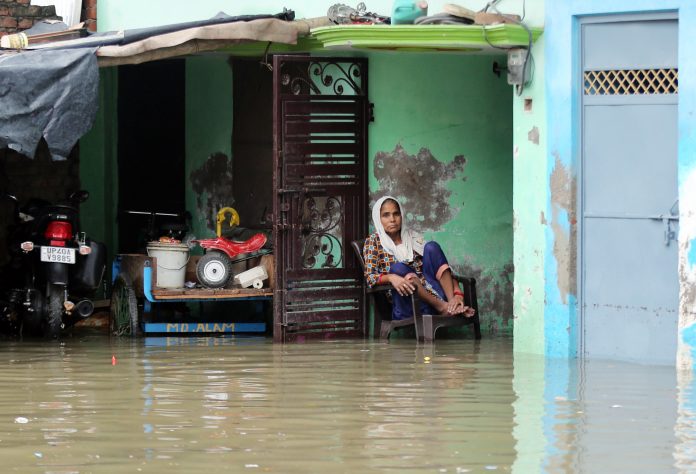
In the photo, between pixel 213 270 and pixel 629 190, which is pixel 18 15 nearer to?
pixel 213 270

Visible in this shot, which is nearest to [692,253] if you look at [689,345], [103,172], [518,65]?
[689,345]

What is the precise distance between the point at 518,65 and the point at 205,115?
3780 millimetres

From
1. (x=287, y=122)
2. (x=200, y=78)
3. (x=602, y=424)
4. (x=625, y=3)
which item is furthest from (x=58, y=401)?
(x=200, y=78)

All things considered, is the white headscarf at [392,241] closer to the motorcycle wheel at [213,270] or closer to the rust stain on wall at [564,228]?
the motorcycle wheel at [213,270]

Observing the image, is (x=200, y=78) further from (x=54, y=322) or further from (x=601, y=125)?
(x=601, y=125)

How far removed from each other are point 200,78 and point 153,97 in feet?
1.85

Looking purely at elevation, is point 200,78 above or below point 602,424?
above

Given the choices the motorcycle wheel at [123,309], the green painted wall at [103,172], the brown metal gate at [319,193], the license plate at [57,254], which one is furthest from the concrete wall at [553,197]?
the green painted wall at [103,172]

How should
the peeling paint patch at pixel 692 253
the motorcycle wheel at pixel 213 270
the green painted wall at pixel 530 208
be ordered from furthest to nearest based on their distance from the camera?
the motorcycle wheel at pixel 213 270
the green painted wall at pixel 530 208
the peeling paint patch at pixel 692 253

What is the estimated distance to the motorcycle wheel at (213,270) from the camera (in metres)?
12.9

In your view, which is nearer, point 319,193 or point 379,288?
point 379,288

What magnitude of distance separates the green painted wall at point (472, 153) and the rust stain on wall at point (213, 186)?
1984mm

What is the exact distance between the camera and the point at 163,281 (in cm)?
1293

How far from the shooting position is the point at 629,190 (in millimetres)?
11086
